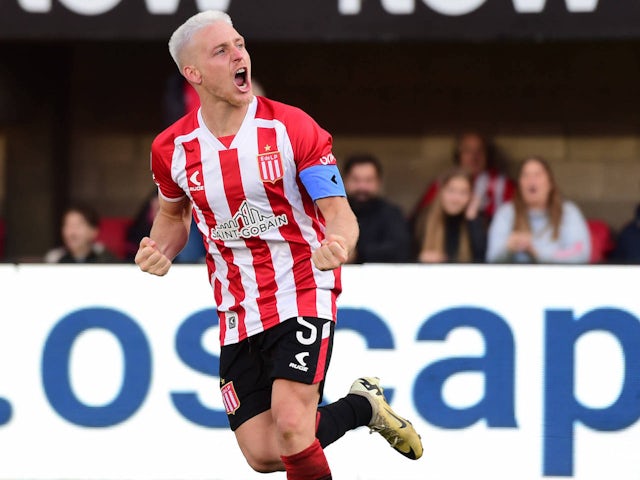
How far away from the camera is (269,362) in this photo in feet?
15.8

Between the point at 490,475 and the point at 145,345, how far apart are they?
177cm

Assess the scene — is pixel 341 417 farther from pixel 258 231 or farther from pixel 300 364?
pixel 258 231

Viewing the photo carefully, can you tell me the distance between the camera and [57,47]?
401 inches

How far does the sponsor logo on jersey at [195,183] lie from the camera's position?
15.4ft

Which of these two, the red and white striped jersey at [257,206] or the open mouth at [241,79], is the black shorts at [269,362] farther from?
the open mouth at [241,79]

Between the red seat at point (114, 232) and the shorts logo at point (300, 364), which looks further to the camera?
the red seat at point (114, 232)

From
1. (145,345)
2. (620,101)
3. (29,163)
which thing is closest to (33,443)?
(145,345)

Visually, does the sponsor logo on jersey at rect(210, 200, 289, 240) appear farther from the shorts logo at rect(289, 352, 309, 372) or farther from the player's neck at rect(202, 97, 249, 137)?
the shorts logo at rect(289, 352, 309, 372)

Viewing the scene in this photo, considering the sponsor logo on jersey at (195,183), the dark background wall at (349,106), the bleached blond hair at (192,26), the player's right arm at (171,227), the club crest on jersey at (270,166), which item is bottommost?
the player's right arm at (171,227)

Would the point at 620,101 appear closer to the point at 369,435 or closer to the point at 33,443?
the point at 369,435

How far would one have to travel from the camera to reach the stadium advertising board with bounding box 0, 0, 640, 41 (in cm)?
739

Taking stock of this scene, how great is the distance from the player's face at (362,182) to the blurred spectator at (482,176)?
0.58 meters

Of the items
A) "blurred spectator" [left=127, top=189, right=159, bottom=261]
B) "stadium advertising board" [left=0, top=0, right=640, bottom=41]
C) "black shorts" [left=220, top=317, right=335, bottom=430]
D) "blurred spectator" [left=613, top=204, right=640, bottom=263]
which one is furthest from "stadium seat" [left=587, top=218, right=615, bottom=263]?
"black shorts" [left=220, top=317, right=335, bottom=430]

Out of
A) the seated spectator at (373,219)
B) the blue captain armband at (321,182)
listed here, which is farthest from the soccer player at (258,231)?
the seated spectator at (373,219)
